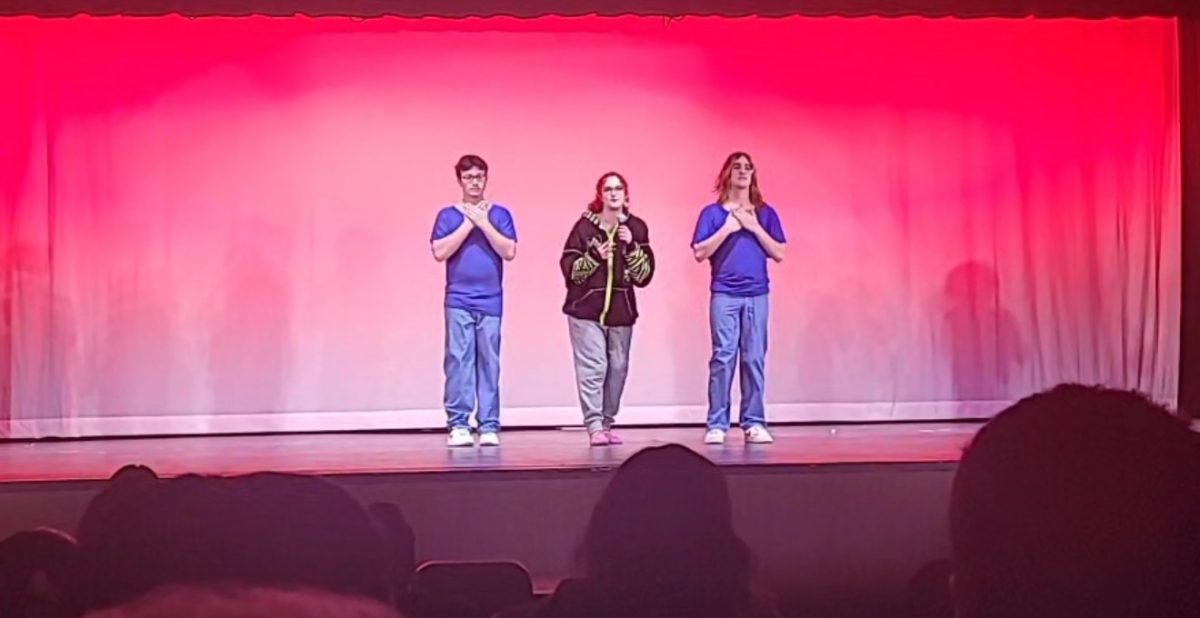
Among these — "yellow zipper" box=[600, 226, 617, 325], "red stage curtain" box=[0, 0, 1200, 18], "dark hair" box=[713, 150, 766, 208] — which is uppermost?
"red stage curtain" box=[0, 0, 1200, 18]

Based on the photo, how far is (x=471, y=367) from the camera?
15.9 ft

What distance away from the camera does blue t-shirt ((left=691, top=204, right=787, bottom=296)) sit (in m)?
4.98

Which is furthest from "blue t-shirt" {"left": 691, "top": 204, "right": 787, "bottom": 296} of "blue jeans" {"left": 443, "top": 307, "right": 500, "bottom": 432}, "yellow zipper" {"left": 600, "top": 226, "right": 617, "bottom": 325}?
"blue jeans" {"left": 443, "top": 307, "right": 500, "bottom": 432}

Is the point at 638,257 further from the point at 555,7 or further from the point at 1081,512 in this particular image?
the point at 1081,512

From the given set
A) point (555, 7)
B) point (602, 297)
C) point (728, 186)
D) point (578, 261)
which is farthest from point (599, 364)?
point (555, 7)

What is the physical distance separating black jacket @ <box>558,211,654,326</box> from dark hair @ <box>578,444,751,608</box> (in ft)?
5.68

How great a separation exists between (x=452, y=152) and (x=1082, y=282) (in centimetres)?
288

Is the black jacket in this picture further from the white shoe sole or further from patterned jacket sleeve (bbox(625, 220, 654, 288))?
the white shoe sole

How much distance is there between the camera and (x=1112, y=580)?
8.02ft

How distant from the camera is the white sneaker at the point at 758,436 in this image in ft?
15.6

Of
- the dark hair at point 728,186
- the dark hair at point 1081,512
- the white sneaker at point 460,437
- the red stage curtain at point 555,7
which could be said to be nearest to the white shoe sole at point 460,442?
the white sneaker at point 460,437

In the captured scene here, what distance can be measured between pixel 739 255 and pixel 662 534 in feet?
7.38

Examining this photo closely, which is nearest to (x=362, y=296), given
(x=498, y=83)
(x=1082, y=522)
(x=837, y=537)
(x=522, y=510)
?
(x=498, y=83)

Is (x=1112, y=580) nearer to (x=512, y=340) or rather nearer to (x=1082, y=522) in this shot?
(x=1082, y=522)
